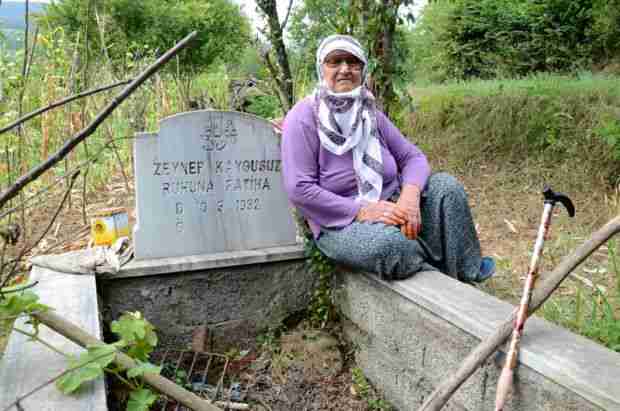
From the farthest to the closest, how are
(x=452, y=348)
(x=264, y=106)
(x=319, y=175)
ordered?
(x=264, y=106), (x=319, y=175), (x=452, y=348)

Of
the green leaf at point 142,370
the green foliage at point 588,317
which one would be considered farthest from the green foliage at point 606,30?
the green leaf at point 142,370

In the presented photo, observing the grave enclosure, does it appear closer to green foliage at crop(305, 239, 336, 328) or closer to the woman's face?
green foliage at crop(305, 239, 336, 328)

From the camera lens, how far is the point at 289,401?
2746mm

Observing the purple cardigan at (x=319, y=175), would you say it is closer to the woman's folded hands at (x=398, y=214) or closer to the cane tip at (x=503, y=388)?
the woman's folded hands at (x=398, y=214)

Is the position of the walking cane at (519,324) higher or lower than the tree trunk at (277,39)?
lower

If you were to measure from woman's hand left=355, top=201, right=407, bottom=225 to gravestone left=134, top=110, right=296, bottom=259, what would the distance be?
0.70m

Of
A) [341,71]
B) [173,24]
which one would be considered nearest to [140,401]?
[341,71]

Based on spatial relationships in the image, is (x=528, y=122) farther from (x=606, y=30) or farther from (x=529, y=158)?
(x=606, y=30)

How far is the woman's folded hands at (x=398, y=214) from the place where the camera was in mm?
2670

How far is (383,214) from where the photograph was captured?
267 cm

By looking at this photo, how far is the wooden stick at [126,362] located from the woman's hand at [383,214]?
1.17 m

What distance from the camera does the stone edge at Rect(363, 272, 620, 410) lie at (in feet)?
5.26

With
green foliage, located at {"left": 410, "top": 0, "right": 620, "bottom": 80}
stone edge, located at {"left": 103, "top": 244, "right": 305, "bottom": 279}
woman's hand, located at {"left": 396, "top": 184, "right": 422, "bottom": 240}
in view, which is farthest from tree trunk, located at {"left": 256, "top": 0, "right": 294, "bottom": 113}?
green foliage, located at {"left": 410, "top": 0, "right": 620, "bottom": 80}

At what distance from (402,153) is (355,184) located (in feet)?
1.38
